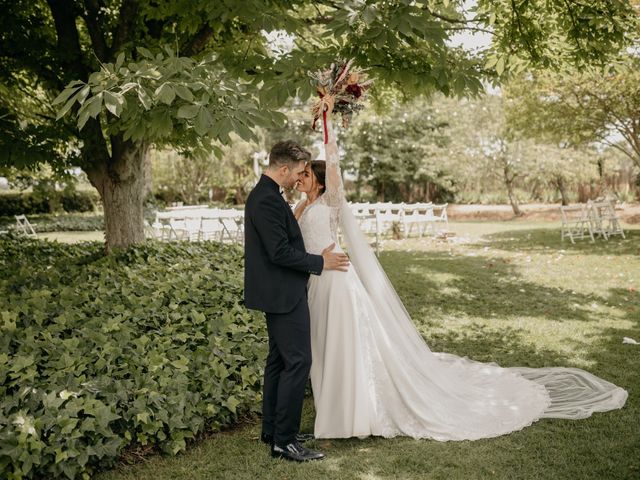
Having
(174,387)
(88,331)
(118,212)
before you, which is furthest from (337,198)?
(118,212)

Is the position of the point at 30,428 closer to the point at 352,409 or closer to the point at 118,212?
the point at 352,409

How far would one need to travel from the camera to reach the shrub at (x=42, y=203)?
2961 cm

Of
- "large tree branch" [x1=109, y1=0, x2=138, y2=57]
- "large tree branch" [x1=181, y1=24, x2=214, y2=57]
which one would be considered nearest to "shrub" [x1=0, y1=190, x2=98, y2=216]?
"large tree branch" [x1=109, y1=0, x2=138, y2=57]

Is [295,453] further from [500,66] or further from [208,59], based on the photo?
[500,66]

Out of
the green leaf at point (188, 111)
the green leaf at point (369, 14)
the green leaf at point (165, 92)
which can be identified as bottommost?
the green leaf at point (188, 111)

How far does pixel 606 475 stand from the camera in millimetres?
3699

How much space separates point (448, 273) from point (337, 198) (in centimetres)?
797

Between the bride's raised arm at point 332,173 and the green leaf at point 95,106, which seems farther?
the bride's raised arm at point 332,173

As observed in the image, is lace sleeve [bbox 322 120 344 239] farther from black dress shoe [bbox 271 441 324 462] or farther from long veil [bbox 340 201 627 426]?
black dress shoe [bbox 271 441 324 462]

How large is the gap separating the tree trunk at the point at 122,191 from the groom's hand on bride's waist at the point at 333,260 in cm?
525

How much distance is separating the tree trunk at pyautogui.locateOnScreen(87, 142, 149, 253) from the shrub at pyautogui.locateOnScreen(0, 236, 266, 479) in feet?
7.31

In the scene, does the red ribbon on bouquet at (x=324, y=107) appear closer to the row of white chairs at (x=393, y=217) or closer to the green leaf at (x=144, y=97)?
the green leaf at (x=144, y=97)

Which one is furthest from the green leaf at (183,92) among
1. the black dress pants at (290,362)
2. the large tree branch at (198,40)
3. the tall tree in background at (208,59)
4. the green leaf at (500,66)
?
the large tree branch at (198,40)

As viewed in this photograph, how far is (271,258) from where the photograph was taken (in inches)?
150
